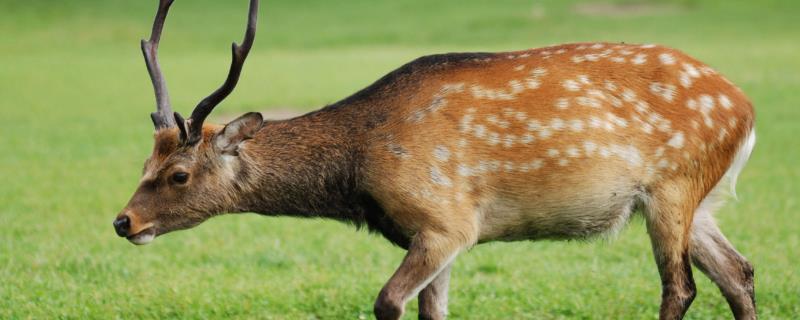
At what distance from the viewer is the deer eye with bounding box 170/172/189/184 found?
5633 mm

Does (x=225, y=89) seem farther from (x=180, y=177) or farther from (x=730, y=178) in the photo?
(x=730, y=178)

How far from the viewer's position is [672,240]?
573 centimetres

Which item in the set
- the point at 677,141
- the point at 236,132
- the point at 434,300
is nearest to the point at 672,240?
the point at 677,141

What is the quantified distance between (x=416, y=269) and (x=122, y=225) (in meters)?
1.43

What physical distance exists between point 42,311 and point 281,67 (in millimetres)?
20721

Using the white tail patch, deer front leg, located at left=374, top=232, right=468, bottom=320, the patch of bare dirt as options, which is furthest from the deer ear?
the patch of bare dirt

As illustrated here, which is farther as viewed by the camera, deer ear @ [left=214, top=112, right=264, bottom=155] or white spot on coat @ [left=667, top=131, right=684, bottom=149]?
white spot on coat @ [left=667, top=131, right=684, bottom=149]

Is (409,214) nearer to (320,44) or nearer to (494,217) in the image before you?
(494,217)

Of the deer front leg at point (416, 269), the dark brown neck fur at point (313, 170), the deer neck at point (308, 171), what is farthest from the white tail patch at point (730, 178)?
the deer neck at point (308, 171)

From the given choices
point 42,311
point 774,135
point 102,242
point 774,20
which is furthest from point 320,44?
point 42,311

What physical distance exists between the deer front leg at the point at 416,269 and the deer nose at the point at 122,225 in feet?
4.13

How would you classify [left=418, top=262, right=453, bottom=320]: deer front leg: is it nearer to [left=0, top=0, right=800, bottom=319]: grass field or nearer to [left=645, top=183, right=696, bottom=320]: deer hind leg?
[left=0, top=0, right=800, bottom=319]: grass field

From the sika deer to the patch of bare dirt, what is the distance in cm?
3142

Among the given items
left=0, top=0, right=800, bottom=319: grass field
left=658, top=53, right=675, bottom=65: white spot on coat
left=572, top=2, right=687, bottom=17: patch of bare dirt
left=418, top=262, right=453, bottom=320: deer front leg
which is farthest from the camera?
left=572, top=2, right=687, bottom=17: patch of bare dirt
